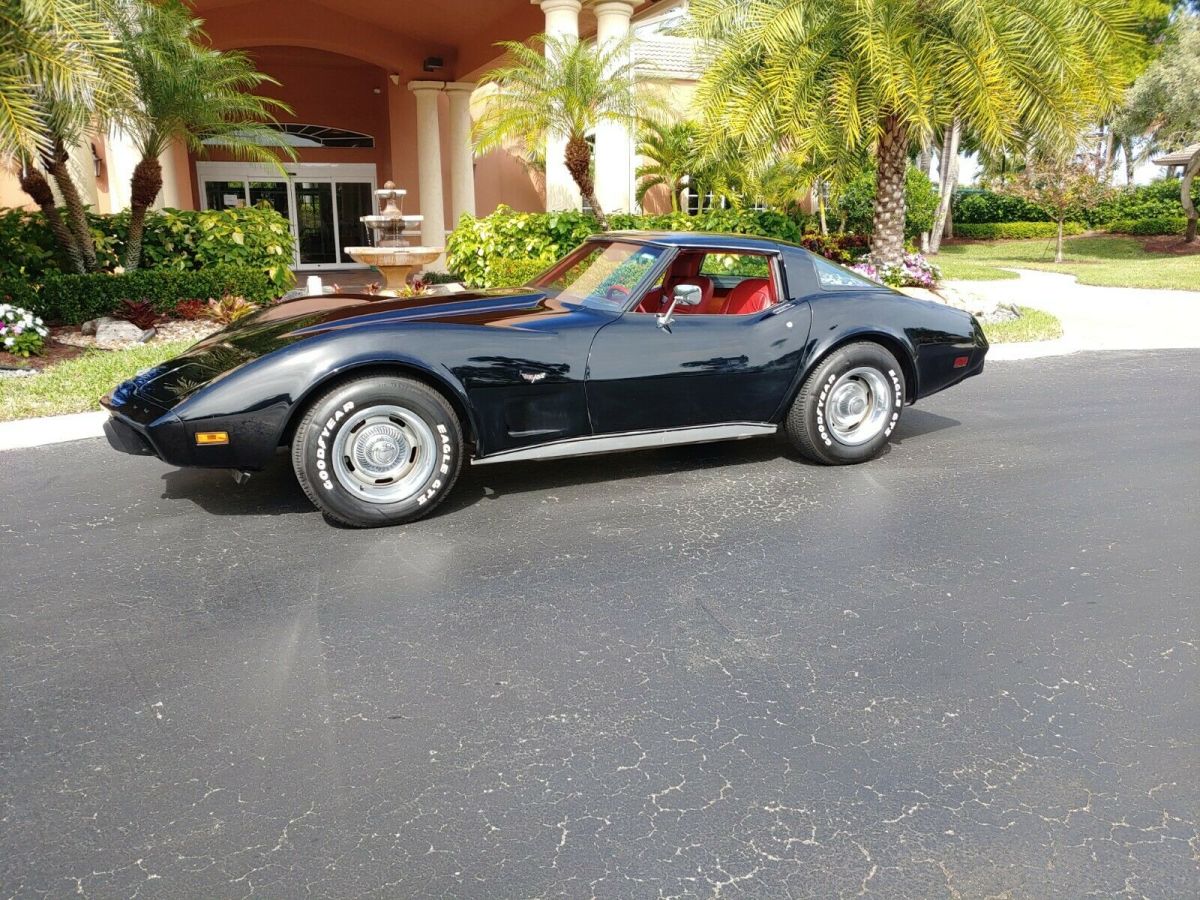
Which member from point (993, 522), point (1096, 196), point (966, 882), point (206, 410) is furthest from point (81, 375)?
point (1096, 196)

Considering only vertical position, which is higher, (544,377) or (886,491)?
(544,377)

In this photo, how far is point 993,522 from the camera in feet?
16.3

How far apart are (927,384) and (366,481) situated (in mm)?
3517

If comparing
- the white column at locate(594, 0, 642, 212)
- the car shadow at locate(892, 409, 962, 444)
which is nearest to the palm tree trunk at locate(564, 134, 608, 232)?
the white column at locate(594, 0, 642, 212)

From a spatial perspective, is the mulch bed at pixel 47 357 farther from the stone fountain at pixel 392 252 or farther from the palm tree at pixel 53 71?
the stone fountain at pixel 392 252

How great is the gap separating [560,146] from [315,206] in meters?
11.1

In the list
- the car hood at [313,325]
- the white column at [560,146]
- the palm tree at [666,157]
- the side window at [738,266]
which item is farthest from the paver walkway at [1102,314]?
the palm tree at [666,157]

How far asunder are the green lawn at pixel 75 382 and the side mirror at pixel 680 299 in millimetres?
4927

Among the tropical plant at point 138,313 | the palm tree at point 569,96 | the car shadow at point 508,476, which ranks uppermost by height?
the palm tree at point 569,96

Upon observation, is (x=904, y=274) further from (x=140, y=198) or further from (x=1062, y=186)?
(x=1062, y=186)

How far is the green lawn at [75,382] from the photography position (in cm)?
773

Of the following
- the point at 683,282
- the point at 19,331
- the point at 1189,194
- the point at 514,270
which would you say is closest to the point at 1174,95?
the point at 1189,194

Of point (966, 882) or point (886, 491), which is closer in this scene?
point (966, 882)

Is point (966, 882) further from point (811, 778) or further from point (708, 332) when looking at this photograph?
point (708, 332)
